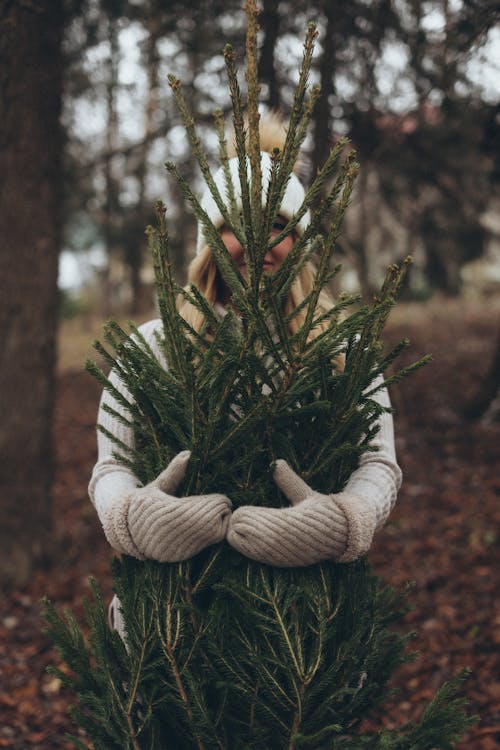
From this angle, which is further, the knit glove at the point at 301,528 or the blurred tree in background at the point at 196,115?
the blurred tree in background at the point at 196,115

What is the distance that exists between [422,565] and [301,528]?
14.0 feet

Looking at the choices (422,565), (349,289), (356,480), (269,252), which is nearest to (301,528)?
(356,480)

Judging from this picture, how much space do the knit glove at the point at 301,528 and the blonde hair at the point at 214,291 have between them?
0.61 m

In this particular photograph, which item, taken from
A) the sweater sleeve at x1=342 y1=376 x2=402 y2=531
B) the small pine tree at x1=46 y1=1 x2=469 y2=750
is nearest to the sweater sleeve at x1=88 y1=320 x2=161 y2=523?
the small pine tree at x1=46 y1=1 x2=469 y2=750

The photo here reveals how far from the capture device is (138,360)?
185 cm

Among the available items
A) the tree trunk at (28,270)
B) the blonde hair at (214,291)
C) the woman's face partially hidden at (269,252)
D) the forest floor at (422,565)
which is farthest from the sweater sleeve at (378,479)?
the tree trunk at (28,270)

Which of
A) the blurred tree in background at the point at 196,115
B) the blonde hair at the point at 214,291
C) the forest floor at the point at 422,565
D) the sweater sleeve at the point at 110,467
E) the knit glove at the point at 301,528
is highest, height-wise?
the blurred tree in background at the point at 196,115

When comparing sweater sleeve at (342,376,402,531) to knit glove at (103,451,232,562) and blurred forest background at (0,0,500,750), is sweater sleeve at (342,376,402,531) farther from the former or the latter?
blurred forest background at (0,0,500,750)

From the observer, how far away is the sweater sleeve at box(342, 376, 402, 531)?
6.23 ft

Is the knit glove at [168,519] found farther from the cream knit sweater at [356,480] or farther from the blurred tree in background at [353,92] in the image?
the blurred tree in background at [353,92]

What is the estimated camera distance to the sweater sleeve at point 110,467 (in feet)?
6.37

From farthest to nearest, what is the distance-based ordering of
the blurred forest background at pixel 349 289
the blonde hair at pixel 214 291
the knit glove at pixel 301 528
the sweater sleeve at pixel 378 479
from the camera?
the blurred forest background at pixel 349 289
the blonde hair at pixel 214 291
the sweater sleeve at pixel 378 479
the knit glove at pixel 301 528

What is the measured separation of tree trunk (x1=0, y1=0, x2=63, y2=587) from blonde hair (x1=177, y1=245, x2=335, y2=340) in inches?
121

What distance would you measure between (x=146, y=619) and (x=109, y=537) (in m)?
0.25
